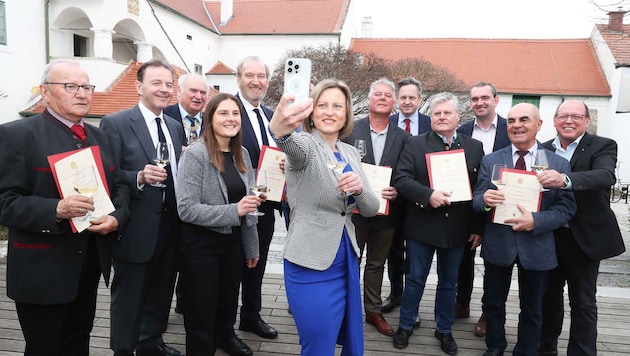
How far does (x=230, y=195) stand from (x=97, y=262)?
3.42ft

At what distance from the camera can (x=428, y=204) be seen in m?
3.80

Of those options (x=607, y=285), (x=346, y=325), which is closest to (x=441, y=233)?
(x=346, y=325)

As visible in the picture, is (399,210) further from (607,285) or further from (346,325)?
(607,285)

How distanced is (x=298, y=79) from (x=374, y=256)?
259cm

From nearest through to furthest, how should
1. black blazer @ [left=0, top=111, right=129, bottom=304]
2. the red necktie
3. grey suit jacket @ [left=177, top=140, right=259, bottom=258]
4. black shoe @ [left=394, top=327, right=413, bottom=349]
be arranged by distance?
1. black blazer @ [left=0, top=111, right=129, bottom=304]
2. the red necktie
3. grey suit jacket @ [left=177, top=140, right=259, bottom=258]
4. black shoe @ [left=394, top=327, right=413, bottom=349]

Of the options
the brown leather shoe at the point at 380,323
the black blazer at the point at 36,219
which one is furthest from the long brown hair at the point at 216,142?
the brown leather shoe at the point at 380,323

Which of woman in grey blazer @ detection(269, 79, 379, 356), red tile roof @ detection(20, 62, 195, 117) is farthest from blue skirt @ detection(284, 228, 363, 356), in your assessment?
red tile roof @ detection(20, 62, 195, 117)

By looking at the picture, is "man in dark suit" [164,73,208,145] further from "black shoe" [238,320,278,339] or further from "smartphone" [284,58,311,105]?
"smartphone" [284,58,311,105]

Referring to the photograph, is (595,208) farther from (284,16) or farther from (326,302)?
(284,16)

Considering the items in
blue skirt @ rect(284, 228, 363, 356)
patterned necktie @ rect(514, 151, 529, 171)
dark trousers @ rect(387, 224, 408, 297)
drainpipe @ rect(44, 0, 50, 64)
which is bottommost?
dark trousers @ rect(387, 224, 408, 297)

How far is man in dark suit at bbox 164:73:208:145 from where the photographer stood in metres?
4.69

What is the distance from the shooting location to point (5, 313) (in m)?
4.54

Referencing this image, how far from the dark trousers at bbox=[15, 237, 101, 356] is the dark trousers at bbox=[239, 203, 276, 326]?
1.55m

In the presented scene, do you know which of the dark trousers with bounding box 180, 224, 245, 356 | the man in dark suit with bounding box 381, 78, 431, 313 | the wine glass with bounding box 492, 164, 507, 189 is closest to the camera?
the dark trousers with bounding box 180, 224, 245, 356
